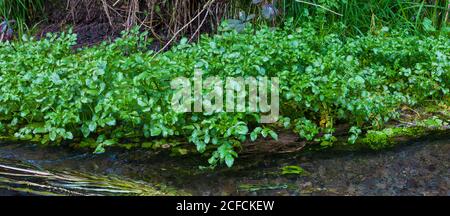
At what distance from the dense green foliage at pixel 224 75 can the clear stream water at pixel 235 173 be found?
A: 0.34ft

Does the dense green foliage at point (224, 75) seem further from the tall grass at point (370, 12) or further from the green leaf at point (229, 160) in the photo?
the tall grass at point (370, 12)

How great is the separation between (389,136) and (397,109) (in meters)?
0.39

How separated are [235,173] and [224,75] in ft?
1.91

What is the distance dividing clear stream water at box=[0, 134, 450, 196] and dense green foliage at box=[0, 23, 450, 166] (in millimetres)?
102

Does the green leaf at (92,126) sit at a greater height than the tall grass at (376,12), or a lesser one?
lesser

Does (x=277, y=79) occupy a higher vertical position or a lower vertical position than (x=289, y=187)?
higher

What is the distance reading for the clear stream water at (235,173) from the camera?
7.79ft

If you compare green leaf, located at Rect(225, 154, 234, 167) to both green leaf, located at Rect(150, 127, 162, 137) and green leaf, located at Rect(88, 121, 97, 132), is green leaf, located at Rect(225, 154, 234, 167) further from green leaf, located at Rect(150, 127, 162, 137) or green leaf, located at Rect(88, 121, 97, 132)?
green leaf, located at Rect(88, 121, 97, 132)

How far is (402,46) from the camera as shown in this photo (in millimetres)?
3367

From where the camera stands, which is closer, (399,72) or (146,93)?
(146,93)

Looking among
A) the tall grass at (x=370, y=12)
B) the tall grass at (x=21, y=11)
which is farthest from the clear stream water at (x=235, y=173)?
the tall grass at (x=21, y=11)

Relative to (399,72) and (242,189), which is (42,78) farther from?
(399,72)

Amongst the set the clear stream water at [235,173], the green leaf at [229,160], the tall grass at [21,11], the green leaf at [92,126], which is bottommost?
the clear stream water at [235,173]
